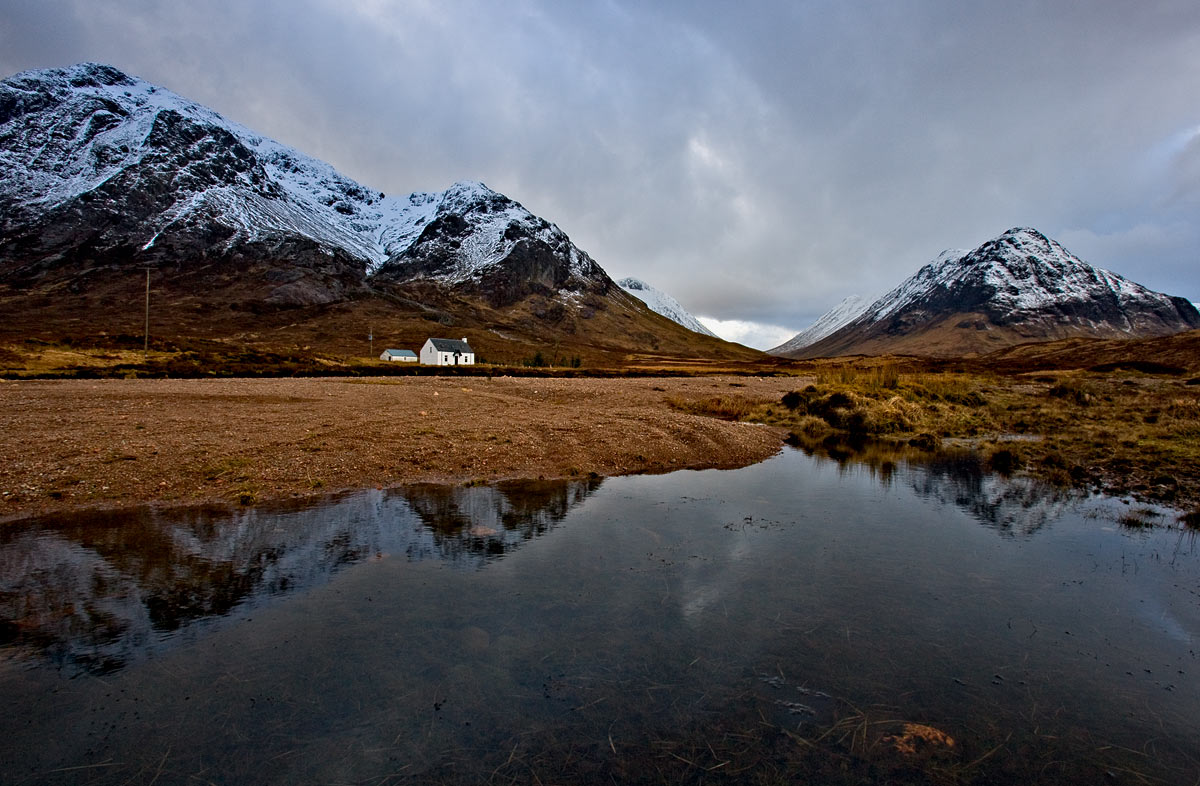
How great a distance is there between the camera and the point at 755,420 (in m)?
35.3

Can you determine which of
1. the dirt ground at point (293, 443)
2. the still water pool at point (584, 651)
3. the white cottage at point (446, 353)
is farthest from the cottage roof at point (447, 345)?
the still water pool at point (584, 651)

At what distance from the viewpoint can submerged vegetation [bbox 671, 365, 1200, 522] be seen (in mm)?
19938

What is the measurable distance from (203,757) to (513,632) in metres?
3.84

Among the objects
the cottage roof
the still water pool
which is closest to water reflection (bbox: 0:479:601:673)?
the still water pool

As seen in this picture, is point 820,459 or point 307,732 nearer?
point 307,732

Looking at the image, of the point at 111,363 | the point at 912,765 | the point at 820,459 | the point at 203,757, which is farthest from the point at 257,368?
the point at 912,765

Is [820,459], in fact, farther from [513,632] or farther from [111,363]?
[111,363]

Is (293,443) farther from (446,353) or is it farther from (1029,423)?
(446,353)

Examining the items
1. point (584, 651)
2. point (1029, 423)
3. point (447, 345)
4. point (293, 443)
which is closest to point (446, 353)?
point (447, 345)

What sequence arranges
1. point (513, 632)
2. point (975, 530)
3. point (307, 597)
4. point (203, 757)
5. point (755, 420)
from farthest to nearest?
point (755, 420) → point (975, 530) → point (307, 597) → point (513, 632) → point (203, 757)

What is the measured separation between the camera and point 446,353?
121 meters

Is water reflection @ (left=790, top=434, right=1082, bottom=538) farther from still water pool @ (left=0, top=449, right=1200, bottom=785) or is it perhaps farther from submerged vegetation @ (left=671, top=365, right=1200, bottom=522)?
still water pool @ (left=0, top=449, right=1200, bottom=785)

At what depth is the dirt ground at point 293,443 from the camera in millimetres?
14953

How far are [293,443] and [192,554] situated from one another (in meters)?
9.02
